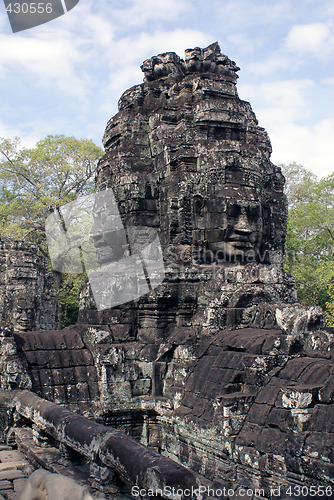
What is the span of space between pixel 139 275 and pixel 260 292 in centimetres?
221

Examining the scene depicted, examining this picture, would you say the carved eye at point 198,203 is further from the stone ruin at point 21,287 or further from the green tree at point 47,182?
the green tree at point 47,182

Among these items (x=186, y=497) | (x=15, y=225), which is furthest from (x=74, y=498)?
(x=15, y=225)

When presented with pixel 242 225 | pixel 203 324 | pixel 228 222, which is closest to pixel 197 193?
pixel 228 222

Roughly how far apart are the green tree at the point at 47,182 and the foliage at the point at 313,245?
34.4ft

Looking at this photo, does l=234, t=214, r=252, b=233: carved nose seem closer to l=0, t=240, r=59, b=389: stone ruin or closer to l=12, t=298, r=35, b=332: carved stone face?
l=0, t=240, r=59, b=389: stone ruin

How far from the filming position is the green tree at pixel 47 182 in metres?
25.2

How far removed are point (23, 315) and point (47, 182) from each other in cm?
1220

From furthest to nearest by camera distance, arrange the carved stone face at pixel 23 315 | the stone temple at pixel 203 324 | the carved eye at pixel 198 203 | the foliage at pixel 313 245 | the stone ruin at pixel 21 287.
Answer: the foliage at pixel 313 245, the stone ruin at pixel 21 287, the carved stone face at pixel 23 315, the carved eye at pixel 198 203, the stone temple at pixel 203 324

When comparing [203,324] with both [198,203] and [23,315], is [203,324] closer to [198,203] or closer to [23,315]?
[198,203]

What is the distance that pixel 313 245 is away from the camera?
23.8m

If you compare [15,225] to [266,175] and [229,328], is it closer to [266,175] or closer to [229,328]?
[266,175]

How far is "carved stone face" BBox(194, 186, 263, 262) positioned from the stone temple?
0.02 m

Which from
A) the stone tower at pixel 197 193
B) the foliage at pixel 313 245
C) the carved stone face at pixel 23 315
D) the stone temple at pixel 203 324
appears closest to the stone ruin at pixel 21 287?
the carved stone face at pixel 23 315

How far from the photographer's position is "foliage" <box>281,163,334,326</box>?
21.9 m
